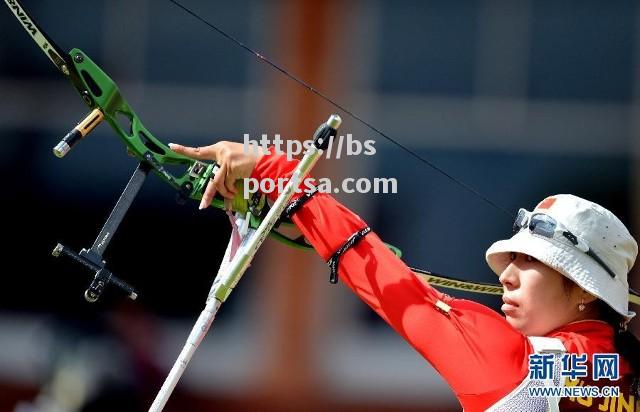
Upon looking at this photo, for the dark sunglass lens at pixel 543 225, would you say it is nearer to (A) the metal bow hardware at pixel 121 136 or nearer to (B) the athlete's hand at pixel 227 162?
(A) the metal bow hardware at pixel 121 136

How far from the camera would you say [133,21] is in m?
5.65

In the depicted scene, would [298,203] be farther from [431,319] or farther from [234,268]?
[431,319]

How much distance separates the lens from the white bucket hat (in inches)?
94.6

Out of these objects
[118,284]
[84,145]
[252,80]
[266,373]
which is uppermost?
[252,80]

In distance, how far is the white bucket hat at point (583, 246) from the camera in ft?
7.88

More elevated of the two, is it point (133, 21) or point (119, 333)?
point (133, 21)

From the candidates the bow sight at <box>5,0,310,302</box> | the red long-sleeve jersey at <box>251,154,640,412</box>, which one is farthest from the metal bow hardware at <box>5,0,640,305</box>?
the red long-sleeve jersey at <box>251,154,640,412</box>

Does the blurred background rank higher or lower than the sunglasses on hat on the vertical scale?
higher

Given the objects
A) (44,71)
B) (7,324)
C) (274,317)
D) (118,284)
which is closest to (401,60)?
(274,317)

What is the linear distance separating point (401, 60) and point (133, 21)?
4.00 ft

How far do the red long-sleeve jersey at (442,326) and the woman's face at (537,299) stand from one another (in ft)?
0.15

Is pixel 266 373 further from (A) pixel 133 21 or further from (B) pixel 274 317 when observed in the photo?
(A) pixel 133 21

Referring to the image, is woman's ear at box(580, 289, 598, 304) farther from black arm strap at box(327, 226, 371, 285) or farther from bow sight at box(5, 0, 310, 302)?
bow sight at box(5, 0, 310, 302)

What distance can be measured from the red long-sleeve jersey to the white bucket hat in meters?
0.11
